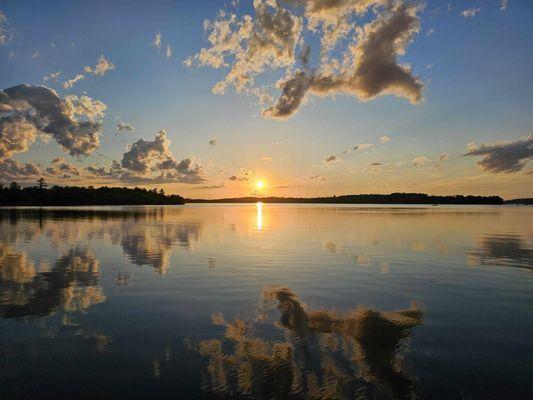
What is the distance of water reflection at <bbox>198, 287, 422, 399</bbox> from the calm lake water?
0.16 ft

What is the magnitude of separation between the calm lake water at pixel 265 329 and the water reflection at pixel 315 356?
48mm

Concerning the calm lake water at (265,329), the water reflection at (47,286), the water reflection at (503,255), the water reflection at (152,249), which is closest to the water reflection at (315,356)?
the calm lake water at (265,329)

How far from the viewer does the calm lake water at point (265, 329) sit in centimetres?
922

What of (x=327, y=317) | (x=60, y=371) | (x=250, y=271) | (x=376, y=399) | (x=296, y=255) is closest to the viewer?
Result: (x=376, y=399)

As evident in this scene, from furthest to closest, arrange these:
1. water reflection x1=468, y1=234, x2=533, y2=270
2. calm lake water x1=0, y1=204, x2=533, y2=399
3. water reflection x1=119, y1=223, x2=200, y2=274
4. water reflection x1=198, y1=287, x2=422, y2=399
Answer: water reflection x1=468, y1=234, x2=533, y2=270
water reflection x1=119, y1=223, x2=200, y2=274
calm lake water x1=0, y1=204, x2=533, y2=399
water reflection x1=198, y1=287, x2=422, y2=399

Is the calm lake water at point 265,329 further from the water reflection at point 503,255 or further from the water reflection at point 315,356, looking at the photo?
the water reflection at point 503,255

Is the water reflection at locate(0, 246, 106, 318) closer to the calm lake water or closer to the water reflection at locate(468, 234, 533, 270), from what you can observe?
the calm lake water

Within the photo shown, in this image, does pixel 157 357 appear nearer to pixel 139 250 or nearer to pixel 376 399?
pixel 376 399

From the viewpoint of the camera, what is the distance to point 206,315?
48.3 ft

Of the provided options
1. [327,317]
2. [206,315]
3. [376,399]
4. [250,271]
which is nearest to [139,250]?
[250,271]

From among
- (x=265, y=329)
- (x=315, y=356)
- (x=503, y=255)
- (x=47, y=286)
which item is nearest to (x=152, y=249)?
(x=47, y=286)

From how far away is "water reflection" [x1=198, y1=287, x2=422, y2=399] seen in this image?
8.98 metres

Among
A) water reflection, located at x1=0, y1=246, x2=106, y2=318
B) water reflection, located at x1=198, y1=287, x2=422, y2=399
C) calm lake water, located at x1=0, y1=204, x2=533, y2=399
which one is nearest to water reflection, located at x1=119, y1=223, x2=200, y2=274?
calm lake water, located at x1=0, y1=204, x2=533, y2=399

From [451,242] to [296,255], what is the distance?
20.3m
